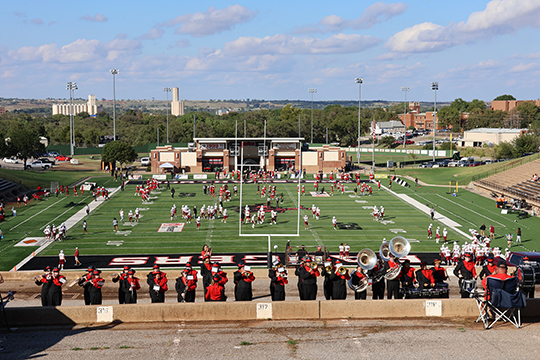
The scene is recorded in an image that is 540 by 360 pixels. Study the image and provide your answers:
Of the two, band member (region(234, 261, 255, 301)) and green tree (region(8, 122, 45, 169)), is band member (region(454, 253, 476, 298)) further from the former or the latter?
green tree (region(8, 122, 45, 169))

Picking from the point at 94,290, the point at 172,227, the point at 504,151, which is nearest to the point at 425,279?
the point at 94,290

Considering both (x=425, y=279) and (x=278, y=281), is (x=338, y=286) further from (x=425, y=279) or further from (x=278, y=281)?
(x=425, y=279)

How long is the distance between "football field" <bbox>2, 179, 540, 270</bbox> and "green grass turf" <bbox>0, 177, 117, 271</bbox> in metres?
0.07

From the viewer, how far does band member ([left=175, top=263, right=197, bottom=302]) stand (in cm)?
1407

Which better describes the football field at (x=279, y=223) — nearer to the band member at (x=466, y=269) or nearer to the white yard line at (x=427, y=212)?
the white yard line at (x=427, y=212)

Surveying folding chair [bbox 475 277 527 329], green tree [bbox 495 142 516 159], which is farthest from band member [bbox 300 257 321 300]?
green tree [bbox 495 142 516 159]

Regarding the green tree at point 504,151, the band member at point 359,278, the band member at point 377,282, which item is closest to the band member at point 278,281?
the band member at point 359,278

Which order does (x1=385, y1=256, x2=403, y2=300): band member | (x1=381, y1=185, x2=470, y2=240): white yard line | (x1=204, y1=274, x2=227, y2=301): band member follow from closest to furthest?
(x1=204, y1=274, x2=227, y2=301): band member → (x1=385, y1=256, x2=403, y2=300): band member → (x1=381, y1=185, x2=470, y2=240): white yard line

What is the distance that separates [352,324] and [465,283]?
312cm

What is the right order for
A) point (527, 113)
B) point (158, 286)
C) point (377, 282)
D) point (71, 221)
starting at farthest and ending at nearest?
point (527, 113) < point (71, 221) < point (377, 282) < point (158, 286)

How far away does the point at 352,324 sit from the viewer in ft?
41.1

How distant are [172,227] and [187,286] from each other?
75.9 feet

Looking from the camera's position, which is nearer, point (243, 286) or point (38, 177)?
point (243, 286)

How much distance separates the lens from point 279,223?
3800cm
